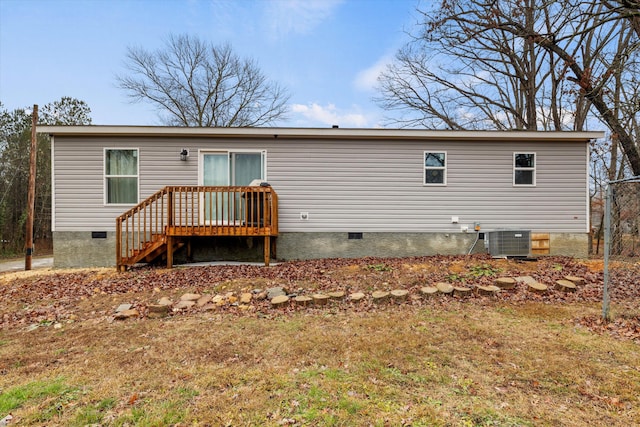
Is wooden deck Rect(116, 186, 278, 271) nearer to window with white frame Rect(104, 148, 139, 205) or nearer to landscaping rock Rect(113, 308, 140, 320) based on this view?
window with white frame Rect(104, 148, 139, 205)

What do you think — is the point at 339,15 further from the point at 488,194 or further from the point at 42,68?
the point at 42,68

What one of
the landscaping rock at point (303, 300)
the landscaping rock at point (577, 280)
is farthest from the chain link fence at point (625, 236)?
the landscaping rock at point (303, 300)

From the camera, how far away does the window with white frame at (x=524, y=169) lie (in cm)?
842

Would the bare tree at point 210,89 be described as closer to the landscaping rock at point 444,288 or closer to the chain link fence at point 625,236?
the landscaping rock at point 444,288

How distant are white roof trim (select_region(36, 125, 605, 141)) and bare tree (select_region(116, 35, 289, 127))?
39.8ft

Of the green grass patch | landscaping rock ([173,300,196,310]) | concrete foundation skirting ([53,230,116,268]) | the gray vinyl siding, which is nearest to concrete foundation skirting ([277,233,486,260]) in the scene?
the gray vinyl siding

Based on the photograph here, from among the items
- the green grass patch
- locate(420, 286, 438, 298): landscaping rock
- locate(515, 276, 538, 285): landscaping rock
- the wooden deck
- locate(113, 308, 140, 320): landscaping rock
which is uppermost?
the wooden deck

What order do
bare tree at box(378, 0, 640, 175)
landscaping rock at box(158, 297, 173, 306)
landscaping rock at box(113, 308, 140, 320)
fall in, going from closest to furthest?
landscaping rock at box(113, 308, 140, 320)
landscaping rock at box(158, 297, 173, 306)
bare tree at box(378, 0, 640, 175)

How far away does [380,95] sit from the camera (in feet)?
54.2

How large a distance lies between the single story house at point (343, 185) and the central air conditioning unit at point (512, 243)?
3.30 feet

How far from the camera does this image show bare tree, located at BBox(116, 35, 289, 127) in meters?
19.5

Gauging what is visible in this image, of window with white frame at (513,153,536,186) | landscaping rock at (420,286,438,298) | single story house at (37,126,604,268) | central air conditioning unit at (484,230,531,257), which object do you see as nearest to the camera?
landscaping rock at (420,286,438,298)

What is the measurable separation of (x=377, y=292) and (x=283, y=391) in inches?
109

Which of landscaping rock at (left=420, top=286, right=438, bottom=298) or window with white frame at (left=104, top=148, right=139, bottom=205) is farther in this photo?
window with white frame at (left=104, top=148, right=139, bottom=205)
